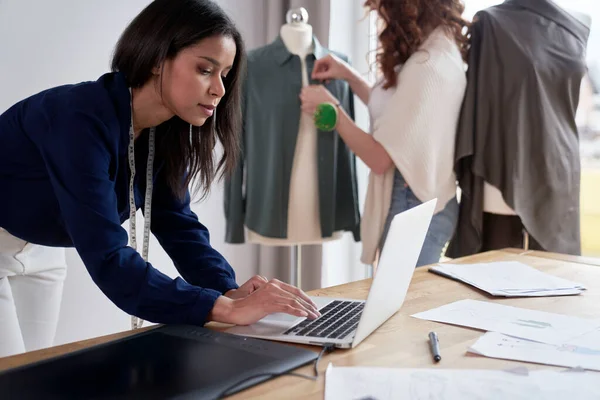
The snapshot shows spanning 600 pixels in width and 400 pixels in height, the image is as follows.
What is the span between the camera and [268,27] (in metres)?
3.56

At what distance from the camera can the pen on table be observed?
1150 millimetres

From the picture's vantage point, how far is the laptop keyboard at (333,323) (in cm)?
126

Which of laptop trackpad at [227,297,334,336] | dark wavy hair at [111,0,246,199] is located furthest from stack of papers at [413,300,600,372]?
dark wavy hair at [111,0,246,199]

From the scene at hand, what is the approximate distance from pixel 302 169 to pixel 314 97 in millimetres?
286

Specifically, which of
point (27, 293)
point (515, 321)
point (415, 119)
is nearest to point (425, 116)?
point (415, 119)

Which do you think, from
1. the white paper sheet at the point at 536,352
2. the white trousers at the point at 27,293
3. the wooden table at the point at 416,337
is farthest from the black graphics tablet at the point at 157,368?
the white trousers at the point at 27,293

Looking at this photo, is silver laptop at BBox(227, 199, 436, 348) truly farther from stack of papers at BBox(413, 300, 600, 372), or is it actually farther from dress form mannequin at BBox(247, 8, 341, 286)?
dress form mannequin at BBox(247, 8, 341, 286)

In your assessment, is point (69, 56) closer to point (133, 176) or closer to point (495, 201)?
point (133, 176)

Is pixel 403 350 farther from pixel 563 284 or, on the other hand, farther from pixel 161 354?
pixel 563 284

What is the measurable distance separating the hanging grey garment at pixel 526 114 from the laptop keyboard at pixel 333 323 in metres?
1.20

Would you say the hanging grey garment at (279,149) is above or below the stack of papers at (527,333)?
above

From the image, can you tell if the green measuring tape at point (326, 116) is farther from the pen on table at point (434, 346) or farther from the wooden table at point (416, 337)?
the pen on table at point (434, 346)

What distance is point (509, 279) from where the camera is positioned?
5.77 ft

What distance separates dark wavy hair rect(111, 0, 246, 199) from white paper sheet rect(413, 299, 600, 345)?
0.66 metres
